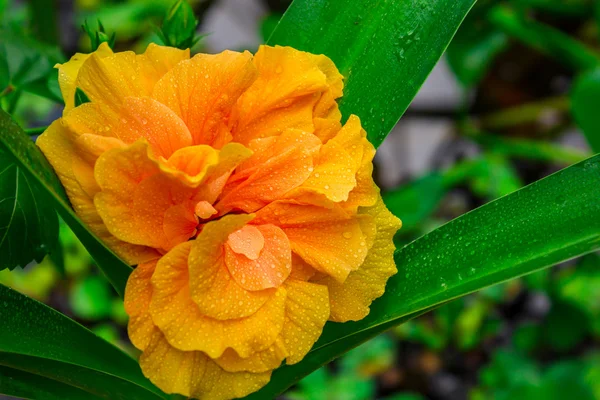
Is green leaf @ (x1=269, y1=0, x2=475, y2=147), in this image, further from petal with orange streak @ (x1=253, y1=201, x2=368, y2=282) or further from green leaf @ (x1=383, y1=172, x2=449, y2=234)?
green leaf @ (x1=383, y1=172, x2=449, y2=234)

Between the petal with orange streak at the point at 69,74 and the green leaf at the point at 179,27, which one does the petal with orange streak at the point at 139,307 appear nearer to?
the petal with orange streak at the point at 69,74

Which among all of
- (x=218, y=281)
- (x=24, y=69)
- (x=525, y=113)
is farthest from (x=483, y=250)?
(x=525, y=113)

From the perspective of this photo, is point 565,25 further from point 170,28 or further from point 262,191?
point 262,191

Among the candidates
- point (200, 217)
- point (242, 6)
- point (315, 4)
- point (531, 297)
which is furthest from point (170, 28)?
point (242, 6)

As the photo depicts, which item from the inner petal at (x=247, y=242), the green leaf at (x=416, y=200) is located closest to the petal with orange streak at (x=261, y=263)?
the inner petal at (x=247, y=242)

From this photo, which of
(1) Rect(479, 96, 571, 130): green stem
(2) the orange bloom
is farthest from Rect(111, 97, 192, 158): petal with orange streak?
(1) Rect(479, 96, 571, 130): green stem

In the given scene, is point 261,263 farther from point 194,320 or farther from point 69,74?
point 69,74
